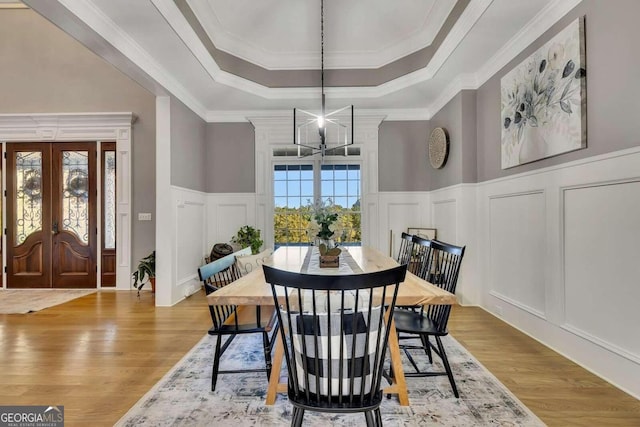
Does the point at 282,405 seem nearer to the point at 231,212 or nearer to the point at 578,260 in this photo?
the point at 578,260

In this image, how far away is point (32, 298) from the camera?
435 centimetres

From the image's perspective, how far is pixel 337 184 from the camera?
526cm

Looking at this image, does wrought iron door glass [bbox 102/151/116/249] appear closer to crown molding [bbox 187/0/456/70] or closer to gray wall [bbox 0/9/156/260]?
gray wall [bbox 0/9/156/260]

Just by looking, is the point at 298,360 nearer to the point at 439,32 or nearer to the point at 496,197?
the point at 496,197

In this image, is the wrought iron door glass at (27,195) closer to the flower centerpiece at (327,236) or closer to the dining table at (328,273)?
the dining table at (328,273)

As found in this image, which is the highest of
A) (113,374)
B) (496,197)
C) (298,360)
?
(496,197)

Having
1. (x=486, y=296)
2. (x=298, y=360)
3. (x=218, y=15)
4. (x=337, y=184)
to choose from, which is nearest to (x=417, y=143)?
(x=337, y=184)

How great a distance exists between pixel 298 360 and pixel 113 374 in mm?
1753

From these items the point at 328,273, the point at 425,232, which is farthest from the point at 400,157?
the point at 328,273

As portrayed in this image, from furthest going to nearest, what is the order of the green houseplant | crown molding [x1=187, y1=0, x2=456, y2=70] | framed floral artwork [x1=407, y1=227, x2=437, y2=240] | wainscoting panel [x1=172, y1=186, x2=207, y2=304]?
the green houseplant → framed floral artwork [x1=407, y1=227, x2=437, y2=240] → wainscoting panel [x1=172, y1=186, x2=207, y2=304] → crown molding [x1=187, y1=0, x2=456, y2=70]

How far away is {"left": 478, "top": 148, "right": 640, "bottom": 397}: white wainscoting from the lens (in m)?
1.93

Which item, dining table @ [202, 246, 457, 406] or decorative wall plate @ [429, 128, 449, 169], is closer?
dining table @ [202, 246, 457, 406]

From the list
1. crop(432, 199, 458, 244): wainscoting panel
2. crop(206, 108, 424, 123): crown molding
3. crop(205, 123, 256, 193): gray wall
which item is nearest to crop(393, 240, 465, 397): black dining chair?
crop(432, 199, 458, 244): wainscoting panel

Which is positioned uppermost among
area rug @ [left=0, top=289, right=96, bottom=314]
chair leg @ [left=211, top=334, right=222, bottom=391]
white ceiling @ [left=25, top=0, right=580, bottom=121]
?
white ceiling @ [left=25, top=0, right=580, bottom=121]
